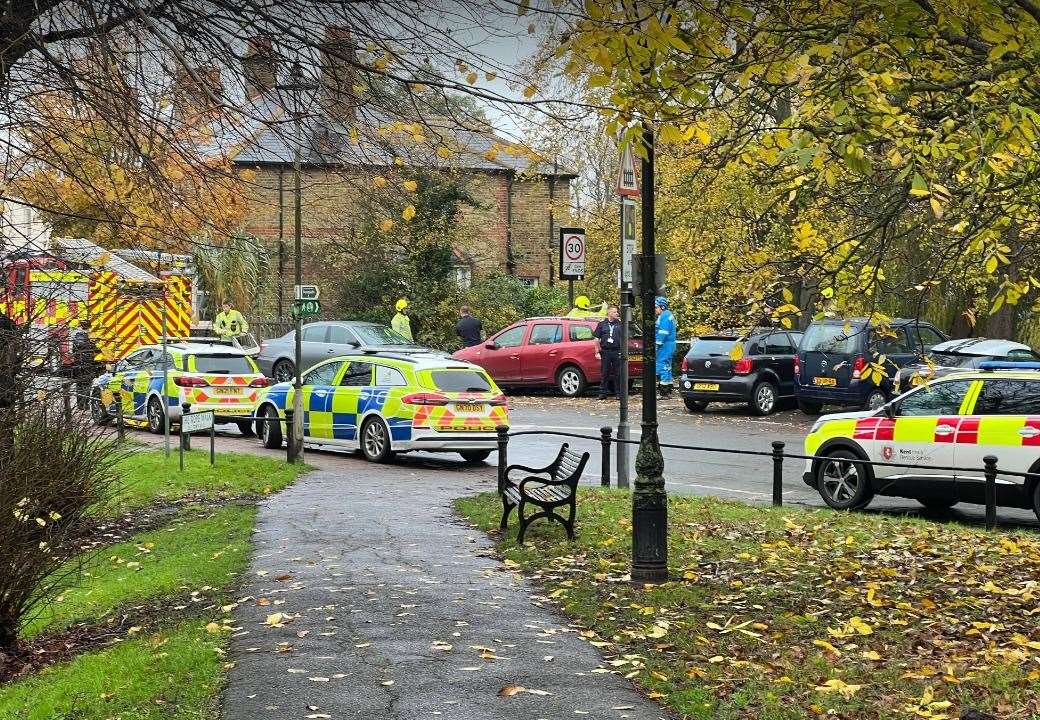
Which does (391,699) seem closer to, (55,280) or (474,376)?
(55,280)

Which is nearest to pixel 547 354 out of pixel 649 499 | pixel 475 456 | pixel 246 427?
pixel 246 427

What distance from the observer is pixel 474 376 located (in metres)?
19.8

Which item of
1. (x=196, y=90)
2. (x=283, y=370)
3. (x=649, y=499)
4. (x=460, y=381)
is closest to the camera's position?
(x=196, y=90)

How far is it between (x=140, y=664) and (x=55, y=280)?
152 inches

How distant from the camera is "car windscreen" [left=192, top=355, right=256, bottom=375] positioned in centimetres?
2380

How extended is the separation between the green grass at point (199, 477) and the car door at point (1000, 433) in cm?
806

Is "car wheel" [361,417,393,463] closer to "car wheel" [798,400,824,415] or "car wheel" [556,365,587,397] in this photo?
"car wheel" [798,400,824,415]

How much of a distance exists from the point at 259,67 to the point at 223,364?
1515cm

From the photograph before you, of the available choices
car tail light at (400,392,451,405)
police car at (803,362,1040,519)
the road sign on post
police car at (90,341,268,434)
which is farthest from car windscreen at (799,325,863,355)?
the road sign on post

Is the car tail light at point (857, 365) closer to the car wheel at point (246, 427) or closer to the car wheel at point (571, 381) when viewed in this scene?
the car wheel at point (571, 381)

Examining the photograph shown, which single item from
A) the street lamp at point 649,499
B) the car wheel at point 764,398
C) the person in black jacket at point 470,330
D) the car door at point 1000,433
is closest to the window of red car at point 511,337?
the person in black jacket at point 470,330

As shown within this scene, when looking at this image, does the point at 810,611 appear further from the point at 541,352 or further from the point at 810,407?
the point at 541,352

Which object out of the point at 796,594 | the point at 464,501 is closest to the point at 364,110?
the point at 796,594

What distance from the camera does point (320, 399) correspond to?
67.7 feet
